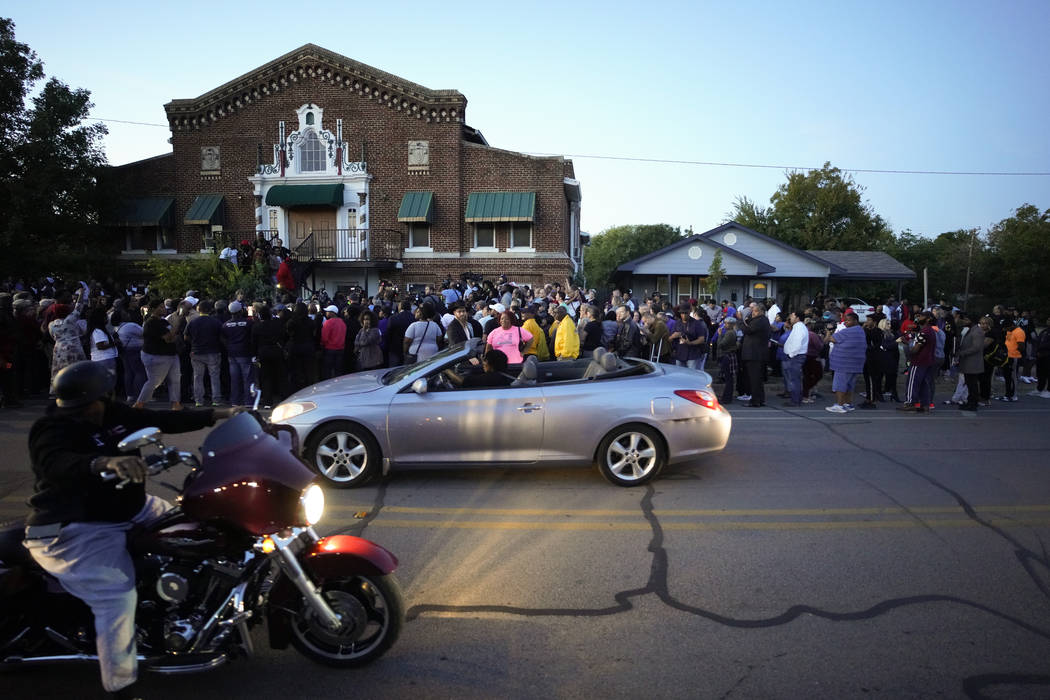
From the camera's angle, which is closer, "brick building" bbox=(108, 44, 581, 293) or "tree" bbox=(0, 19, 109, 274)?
"tree" bbox=(0, 19, 109, 274)

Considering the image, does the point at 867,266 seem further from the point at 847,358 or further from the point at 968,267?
the point at 847,358

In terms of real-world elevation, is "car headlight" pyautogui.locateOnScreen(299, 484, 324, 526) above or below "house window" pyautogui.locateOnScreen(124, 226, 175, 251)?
below

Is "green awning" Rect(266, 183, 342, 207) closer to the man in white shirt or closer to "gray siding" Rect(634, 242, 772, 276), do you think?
"gray siding" Rect(634, 242, 772, 276)

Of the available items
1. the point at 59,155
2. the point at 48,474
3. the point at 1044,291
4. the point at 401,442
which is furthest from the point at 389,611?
the point at 1044,291

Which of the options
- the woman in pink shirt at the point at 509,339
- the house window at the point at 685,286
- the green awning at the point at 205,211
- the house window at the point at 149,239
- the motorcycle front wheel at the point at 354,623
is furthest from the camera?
the house window at the point at 685,286

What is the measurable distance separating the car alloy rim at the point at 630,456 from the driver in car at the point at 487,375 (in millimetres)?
1282

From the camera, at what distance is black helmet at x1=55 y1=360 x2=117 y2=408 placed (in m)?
3.06

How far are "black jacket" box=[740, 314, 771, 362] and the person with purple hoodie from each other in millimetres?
1103

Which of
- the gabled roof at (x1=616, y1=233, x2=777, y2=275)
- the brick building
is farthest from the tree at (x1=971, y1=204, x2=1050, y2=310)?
the brick building

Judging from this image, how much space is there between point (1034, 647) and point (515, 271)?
85.1 ft

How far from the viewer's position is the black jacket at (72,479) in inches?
119

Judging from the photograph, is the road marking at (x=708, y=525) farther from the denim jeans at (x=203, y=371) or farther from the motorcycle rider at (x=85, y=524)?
the denim jeans at (x=203, y=371)

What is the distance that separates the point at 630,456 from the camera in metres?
7.07

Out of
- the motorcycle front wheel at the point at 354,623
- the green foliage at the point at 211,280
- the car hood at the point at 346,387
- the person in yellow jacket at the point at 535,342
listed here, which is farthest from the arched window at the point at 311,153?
the motorcycle front wheel at the point at 354,623
